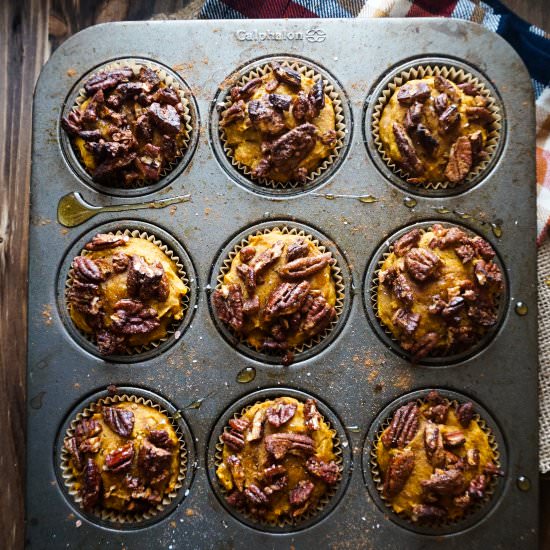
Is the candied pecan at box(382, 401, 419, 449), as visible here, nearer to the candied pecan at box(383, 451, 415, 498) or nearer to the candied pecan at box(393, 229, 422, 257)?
the candied pecan at box(383, 451, 415, 498)

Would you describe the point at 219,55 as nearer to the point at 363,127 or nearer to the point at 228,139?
the point at 228,139

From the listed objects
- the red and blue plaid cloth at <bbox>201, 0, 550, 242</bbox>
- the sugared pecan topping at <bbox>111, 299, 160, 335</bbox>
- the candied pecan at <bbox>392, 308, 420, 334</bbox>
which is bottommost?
the sugared pecan topping at <bbox>111, 299, 160, 335</bbox>

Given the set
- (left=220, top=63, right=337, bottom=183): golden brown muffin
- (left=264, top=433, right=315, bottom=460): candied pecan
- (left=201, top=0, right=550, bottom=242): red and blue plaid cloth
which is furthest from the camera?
(left=201, top=0, right=550, bottom=242): red and blue plaid cloth

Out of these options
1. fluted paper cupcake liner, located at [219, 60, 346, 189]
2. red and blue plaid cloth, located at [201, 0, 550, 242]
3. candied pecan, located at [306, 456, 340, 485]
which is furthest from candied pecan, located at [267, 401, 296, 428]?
red and blue plaid cloth, located at [201, 0, 550, 242]

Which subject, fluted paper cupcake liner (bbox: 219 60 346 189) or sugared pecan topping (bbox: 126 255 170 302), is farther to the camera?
fluted paper cupcake liner (bbox: 219 60 346 189)

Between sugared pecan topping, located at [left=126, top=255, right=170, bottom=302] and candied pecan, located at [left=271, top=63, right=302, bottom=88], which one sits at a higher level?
candied pecan, located at [left=271, top=63, right=302, bottom=88]

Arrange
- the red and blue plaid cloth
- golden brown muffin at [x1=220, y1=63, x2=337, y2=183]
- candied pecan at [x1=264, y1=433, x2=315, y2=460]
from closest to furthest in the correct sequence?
candied pecan at [x1=264, y1=433, x2=315, y2=460], golden brown muffin at [x1=220, y1=63, x2=337, y2=183], the red and blue plaid cloth

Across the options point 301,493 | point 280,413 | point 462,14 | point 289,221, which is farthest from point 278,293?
point 462,14

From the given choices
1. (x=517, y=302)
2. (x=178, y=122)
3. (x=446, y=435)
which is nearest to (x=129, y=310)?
(x=178, y=122)
